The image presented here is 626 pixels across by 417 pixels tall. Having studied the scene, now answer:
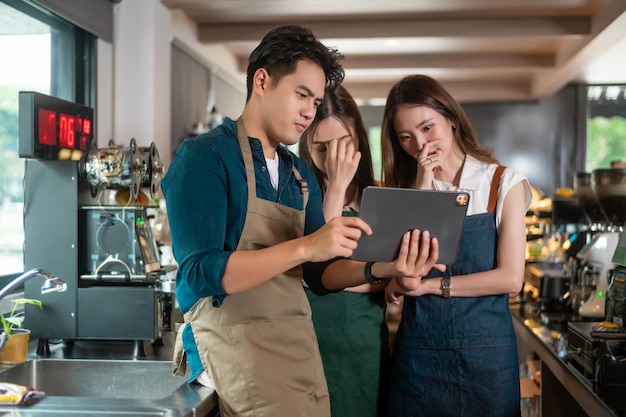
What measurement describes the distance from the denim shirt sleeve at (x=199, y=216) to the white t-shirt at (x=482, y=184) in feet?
2.80

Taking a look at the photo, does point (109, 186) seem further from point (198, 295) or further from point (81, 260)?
point (198, 295)

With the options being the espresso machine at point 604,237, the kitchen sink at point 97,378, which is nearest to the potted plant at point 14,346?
the kitchen sink at point 97,378

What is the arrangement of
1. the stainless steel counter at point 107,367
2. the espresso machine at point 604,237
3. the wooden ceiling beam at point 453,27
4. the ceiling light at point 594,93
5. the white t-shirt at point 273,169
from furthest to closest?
the ceiling light at point 594,93, the wooden ceiling beam at point 453,27, the espresso machine at point 604,237, the stainless steel counter at point 107,367, the white t-shirt at point 273,169

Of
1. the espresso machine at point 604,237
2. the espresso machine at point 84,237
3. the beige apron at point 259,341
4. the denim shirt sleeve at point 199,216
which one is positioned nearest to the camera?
the denim shirt sleeve at point 199,216

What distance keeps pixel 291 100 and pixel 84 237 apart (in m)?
1.10

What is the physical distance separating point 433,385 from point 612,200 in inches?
63.7

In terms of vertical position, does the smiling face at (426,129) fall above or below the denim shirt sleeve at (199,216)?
above

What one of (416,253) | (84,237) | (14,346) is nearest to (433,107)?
(416,253)

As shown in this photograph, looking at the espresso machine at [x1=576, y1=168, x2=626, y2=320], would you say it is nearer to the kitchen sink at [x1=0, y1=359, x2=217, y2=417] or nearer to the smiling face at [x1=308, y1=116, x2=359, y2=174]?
the smiling face at [x1=308, y1=116, x2=359, y2=174]

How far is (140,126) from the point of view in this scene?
13.9 feet

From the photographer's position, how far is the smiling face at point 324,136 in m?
2.27

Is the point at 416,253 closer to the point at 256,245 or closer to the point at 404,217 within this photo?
the point at 404,217

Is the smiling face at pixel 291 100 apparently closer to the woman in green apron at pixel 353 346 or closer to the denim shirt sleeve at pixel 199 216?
the denim shirt sleeve at pixel 199 216

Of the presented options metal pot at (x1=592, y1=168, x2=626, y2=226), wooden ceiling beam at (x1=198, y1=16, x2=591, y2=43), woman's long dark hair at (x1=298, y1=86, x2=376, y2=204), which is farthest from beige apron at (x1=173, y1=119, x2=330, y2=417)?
wooden ceiling beam at (x1=198, y1=16, x2=591, y2=43)
